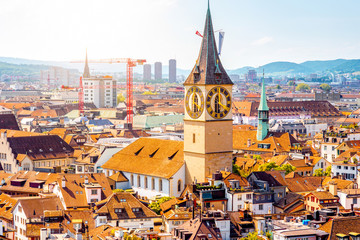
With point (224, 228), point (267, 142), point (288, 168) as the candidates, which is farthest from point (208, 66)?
point (267, 142)

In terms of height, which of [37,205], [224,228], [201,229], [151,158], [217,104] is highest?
[217,104]

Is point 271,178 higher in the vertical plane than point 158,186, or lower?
higher

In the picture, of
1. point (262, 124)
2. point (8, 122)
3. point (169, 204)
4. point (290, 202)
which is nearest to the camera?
point (169, 204)

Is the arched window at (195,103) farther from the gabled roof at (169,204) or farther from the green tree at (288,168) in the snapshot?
the green tree at (288,168)

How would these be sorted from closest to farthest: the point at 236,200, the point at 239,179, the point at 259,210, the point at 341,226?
the point at 341,226
the point at 236,200
the point at 259,210
the point at 239,179

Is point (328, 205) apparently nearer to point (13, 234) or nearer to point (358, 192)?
point (358, 192)

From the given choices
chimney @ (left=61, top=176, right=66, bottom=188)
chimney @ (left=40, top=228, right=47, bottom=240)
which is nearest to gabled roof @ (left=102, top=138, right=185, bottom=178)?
chimney @ (left=61, top=176, right=66, bottom=188)

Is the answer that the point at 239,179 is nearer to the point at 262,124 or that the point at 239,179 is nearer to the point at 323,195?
the point at 323,195
